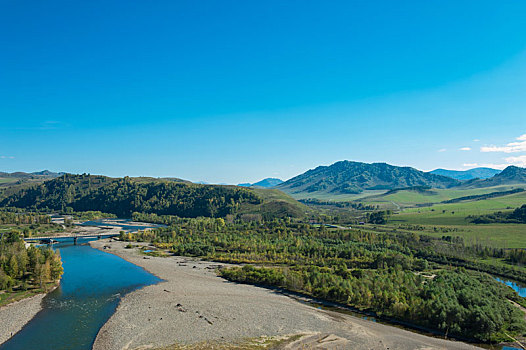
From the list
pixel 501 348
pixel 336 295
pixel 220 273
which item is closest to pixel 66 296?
pixel 220 273

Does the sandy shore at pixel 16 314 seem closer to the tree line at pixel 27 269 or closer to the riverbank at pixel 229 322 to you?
the tree line at pixel 27 269

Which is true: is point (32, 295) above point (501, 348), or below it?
above

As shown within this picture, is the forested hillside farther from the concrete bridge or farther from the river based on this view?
the concrete bridge

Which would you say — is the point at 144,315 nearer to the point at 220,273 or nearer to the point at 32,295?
the point at 32,295

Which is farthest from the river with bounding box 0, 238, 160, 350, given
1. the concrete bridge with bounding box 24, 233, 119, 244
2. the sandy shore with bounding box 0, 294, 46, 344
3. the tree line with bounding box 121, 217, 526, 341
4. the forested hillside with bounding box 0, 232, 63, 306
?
the concrete bridge with bounding box 24, 233, 119, 244

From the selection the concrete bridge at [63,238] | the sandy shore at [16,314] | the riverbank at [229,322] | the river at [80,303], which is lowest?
the riverbank at [229,322]

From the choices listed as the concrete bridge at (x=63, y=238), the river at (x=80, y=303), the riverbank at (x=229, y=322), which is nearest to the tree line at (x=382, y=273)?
the riverbank at (x=229, y=322)
